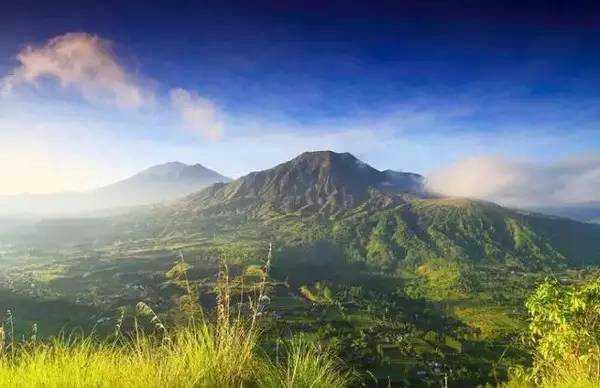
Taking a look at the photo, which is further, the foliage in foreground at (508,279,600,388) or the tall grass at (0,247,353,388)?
the foliage in foreground at (508,279,600,388)

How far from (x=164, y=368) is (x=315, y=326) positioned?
19183 centimetres

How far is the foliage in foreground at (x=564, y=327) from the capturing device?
9719mm

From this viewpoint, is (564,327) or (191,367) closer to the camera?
(191,367)

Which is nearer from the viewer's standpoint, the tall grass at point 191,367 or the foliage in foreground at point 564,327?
the tall grass at point 191,367

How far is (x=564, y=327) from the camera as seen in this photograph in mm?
10078

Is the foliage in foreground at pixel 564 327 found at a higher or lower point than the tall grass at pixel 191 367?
lower

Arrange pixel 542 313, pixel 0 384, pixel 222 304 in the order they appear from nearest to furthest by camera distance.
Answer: pixel 0 384, pixel 222 304, pixel 542 313

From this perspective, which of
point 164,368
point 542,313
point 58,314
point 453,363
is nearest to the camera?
point 164,368

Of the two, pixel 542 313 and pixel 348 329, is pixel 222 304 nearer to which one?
pixel 542 313

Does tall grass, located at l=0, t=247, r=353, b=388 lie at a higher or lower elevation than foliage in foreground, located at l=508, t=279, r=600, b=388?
higher

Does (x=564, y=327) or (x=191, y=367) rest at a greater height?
(x=191, y=367)

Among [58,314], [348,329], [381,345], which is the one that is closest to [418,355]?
[381,345]

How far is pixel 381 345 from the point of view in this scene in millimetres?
171000

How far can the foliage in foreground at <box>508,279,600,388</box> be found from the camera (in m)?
→ 9.72
